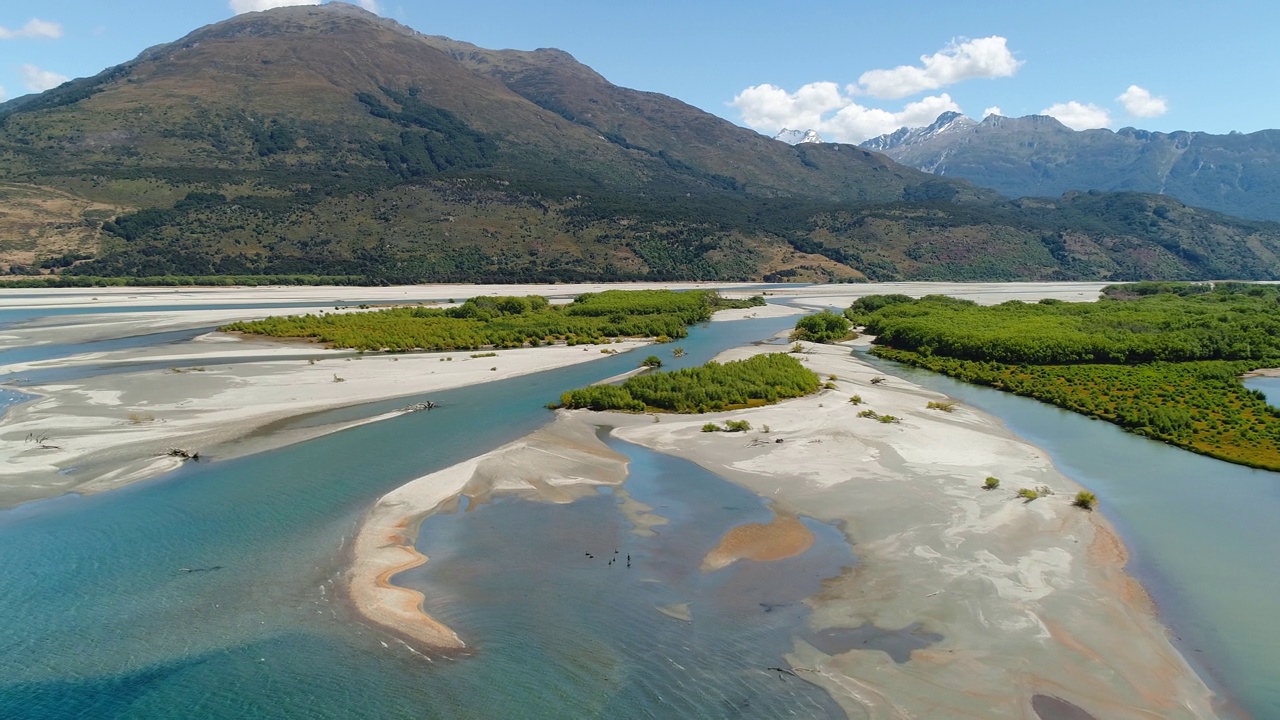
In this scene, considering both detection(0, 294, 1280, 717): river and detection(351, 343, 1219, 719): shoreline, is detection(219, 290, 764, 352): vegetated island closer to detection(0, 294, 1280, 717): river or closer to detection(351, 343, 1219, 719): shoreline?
detection(351, 343, 1219, 719): shoreline

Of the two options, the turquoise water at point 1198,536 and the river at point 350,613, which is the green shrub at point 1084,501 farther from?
the river at point 350,613

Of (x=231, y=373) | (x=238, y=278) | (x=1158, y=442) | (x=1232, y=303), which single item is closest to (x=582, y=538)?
(x=1158, y=442)

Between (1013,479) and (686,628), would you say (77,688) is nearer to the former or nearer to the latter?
(686,628)

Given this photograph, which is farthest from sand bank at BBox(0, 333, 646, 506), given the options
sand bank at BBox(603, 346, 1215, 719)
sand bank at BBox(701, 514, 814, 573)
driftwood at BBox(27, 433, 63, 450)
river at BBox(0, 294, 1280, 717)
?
sand bank at BBox(701, 514, 814, 573)

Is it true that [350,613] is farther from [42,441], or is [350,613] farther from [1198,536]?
[1198,536]

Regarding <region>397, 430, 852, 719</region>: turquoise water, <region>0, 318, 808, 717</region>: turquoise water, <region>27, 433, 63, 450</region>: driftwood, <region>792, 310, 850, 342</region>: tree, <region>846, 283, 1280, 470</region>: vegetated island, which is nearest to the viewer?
<region>0, 318, 808, 717</region>: turquoise water
